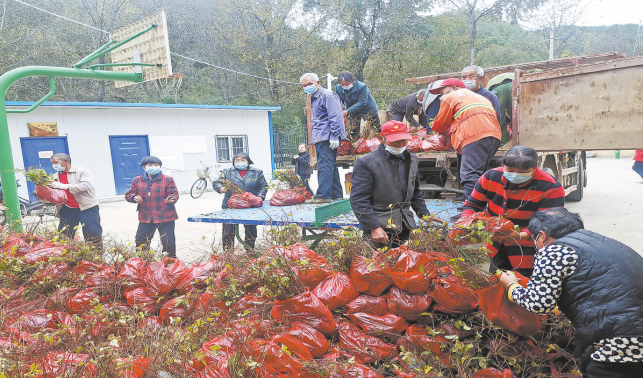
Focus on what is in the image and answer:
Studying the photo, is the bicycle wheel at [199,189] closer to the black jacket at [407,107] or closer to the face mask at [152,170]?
the face mask at [152,170]

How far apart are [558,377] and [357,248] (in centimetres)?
116

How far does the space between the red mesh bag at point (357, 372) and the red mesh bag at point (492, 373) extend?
1.45 feet

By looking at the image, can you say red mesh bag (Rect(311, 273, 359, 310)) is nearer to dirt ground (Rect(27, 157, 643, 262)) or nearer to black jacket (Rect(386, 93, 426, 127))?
dirt ground (Rect(27, 157, 643, 262))

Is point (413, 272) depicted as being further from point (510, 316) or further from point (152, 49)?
point (152, 49)

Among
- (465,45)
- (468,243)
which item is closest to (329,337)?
(468,243)

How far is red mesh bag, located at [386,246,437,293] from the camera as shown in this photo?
2.03 metres

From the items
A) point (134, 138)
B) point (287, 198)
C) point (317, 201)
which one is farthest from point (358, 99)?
point (134, 138)

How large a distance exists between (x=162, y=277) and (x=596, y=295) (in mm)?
2439

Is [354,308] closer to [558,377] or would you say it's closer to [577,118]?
[558,377]

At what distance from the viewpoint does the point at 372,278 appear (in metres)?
2.16

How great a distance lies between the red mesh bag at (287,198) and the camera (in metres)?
5.14

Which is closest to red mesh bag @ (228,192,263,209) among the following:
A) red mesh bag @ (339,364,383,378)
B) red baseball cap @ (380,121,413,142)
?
red baseball cap @ (380,121,413,142)

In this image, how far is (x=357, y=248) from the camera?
2400 millimetres

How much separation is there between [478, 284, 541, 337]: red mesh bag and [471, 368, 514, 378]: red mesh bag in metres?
0.19
